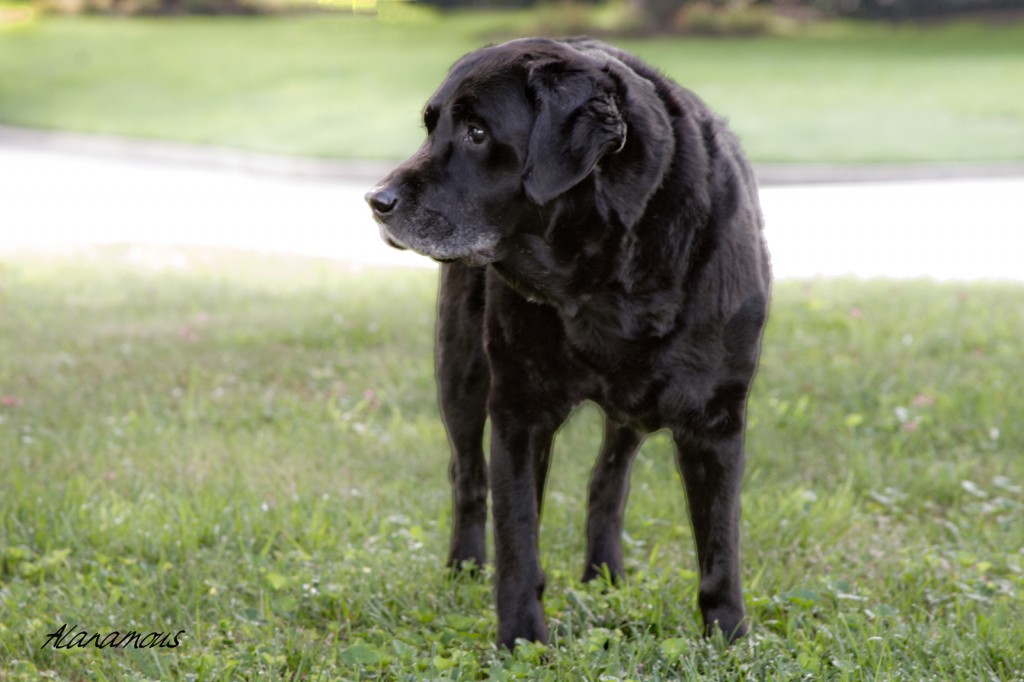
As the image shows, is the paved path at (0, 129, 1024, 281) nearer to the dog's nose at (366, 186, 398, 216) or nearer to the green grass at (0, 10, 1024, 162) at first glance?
the green grass at (0, 10, 1024, 162)

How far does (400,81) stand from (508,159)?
20261 millimetres

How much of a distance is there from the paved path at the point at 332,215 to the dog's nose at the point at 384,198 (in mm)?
6184

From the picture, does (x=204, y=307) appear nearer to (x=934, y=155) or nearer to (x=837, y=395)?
(x=837, y=395)

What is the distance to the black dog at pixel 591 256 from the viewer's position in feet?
10.1

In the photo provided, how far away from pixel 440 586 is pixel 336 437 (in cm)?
162

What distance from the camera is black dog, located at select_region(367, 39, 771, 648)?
309cm

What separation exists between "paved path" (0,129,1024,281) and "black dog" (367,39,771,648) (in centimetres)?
571

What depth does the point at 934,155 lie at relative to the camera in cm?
1540

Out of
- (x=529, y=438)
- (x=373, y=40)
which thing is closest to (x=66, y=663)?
(x=529, y=438)

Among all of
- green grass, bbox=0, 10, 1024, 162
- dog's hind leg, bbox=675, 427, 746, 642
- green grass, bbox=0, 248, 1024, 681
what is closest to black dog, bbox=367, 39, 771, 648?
dog's hind leg, bbox=675, 427, 746, 642

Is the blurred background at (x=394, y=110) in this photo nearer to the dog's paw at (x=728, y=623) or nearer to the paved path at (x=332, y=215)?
the paved path at (x=332, y=215)

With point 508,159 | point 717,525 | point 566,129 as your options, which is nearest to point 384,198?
point 508,159

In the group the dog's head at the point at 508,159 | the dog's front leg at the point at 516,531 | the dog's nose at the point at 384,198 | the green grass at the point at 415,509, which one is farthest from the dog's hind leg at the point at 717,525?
the dog's nose at the point at 384,198

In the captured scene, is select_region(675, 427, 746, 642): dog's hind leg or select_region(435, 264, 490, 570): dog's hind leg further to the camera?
select_region(435, 264, 490, 570): dog's hind leg
